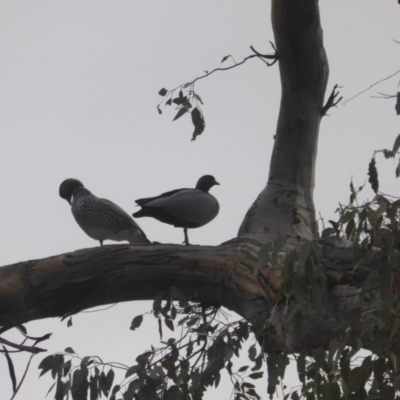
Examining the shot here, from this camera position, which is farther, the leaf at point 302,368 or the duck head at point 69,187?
the duck head at point 69,187

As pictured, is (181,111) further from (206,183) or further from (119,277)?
(206,183)

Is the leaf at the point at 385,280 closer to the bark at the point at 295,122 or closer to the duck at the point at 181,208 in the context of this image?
the bark at the point at 295,122

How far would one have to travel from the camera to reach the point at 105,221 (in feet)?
17.2

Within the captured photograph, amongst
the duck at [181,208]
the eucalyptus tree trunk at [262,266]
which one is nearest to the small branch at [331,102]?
the eucalyptus tree trunk at [262,266]

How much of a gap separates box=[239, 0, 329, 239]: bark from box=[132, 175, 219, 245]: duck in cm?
131

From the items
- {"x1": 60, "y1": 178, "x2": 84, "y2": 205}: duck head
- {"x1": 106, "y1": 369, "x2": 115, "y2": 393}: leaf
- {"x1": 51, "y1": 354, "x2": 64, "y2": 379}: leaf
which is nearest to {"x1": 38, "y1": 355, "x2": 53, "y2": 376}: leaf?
{"x1": 51, "y1": 354, "x2": 64, "y2": 379}: leaf

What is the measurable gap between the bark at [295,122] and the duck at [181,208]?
131cm

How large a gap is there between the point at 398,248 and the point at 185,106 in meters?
1.89

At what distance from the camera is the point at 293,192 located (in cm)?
395

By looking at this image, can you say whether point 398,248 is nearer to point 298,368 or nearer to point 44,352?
point 298,368

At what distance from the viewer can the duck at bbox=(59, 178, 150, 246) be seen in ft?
17.2

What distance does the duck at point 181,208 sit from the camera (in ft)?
17.2

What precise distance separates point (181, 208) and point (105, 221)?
0.49m

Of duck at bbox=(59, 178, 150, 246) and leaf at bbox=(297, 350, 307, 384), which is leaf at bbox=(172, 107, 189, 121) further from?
leaf at bbox=(297, 350, 307, 384)
